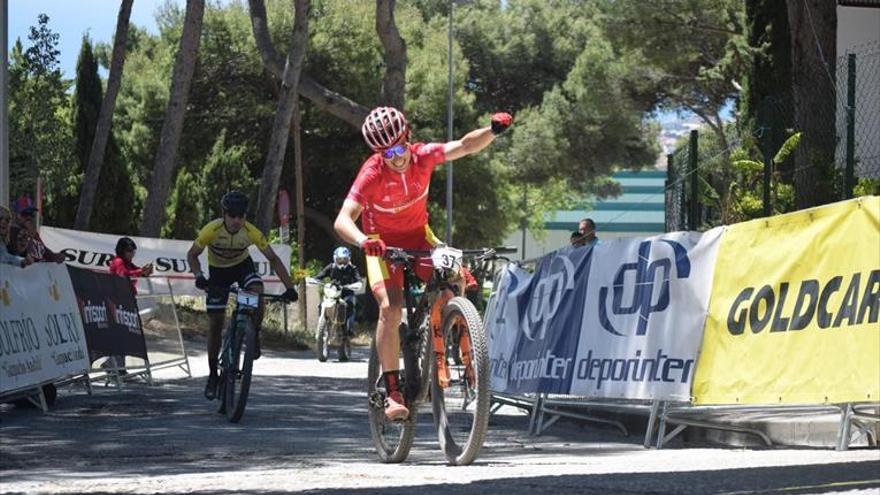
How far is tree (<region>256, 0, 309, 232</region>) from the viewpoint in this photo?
1373 inches

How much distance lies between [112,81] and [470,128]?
27037 mm

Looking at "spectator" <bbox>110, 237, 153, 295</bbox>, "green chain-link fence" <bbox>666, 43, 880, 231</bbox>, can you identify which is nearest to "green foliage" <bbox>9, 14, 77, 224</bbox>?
"spectator" <bbox>110, 237, 153, 295</bbox>

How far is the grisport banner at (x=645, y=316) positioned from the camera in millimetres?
11852

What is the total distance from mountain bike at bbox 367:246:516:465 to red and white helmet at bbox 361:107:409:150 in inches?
25.4

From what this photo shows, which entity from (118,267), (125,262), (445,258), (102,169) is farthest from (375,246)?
(102,169)

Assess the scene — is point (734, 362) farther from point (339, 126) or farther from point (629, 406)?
point (339, 126)

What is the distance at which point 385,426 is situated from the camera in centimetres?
1084

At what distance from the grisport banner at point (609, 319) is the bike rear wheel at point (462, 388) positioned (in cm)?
212

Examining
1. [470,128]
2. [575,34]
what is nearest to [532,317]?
[470,128]

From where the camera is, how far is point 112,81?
35125 millimetres

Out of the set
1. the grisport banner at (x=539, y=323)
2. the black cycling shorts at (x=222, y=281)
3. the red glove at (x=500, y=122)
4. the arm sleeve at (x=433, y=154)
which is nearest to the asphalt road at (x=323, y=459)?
the grisport banner at (x=539, y=323)

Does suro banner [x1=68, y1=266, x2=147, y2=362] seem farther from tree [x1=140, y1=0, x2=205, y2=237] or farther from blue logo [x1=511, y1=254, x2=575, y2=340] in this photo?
tree [x1=140, y1=0, x2=205, y2=237]

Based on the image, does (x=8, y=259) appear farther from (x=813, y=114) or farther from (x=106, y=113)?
(x=106, y=113)

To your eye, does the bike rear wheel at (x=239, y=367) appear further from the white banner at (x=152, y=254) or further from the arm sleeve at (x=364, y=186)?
the white banner at (x=152, y=254)
